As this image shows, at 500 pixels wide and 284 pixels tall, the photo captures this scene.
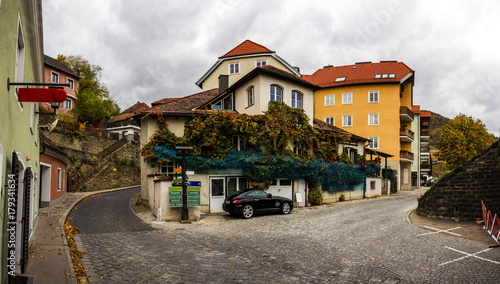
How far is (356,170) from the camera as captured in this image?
28.9 metres

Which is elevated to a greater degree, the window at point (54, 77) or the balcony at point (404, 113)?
the window at point (54, 77)

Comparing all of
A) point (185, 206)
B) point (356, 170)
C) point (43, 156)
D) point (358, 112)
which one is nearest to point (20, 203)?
point (185, 206)

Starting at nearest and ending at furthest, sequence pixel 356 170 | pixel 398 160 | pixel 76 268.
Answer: pixel 76 268 → pixel 356 170 → pixel 398 160

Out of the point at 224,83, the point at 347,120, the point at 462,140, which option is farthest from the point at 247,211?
the point at 462,140

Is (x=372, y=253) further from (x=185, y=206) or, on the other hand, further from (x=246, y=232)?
(x=185, y=206)

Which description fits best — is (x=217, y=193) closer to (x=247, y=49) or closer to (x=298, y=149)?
(x=298, y=149)

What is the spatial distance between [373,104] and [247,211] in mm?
27640

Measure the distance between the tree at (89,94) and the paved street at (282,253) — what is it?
35.4m

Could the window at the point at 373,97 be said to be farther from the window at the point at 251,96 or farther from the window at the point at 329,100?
the window at the point at 251,96

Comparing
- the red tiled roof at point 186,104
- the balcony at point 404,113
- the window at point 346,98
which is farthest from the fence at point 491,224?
the window at point 346,98

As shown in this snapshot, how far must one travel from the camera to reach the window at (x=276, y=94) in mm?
23873

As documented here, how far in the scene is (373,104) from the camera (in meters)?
41.1

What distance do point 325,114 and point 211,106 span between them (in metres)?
21.2

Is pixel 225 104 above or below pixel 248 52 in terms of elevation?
below
